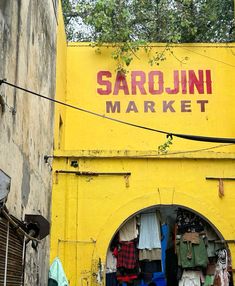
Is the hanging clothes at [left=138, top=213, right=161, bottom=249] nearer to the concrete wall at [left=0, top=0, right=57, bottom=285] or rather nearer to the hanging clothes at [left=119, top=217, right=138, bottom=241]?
the hanging clothes at [left=119, top=217, right=138, bottom=241]

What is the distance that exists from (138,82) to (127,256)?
3.92 m

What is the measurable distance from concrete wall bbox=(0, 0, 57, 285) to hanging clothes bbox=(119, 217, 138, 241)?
1.81 meters

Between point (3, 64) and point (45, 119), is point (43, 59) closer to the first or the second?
point (45, 119)

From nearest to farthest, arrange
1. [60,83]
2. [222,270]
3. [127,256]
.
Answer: [222,270]
[127,256]
[60,83]

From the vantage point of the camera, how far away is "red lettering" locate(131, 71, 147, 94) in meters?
11.7

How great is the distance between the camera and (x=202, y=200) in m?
10.1

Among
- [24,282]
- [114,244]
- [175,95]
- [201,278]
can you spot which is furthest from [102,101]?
[24,282]

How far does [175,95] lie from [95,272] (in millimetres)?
4354

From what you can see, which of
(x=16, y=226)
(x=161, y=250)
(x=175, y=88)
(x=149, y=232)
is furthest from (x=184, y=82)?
(x=16, y=226)

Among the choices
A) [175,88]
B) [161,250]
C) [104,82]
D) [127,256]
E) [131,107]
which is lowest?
[127,256]

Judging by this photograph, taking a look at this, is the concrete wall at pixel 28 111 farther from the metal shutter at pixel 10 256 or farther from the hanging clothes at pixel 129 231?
the hanging clothes at pixel 129 231

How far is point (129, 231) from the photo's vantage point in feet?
33.8

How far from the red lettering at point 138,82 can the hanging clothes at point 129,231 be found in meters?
3.00

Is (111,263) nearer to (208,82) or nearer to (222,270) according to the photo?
(222,270)
